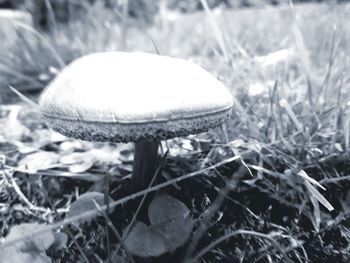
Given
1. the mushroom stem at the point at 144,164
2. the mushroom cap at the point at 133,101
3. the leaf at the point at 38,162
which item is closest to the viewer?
the mushroom cap at the point at 133,101

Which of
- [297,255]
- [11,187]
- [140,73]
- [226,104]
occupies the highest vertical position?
[140,73]

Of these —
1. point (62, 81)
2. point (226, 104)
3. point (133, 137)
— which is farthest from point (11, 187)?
point (226, 104)

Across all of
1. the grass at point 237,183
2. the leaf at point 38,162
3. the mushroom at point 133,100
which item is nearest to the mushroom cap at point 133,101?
the mushroom at point 133,100

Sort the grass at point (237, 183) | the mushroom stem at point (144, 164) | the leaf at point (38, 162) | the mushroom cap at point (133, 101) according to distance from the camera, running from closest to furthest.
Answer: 1. the mushroom cap at point (133, 101)
2. the grass at point (237, 183)
3. the mushroom stem at point (144, 164)
4. the leaf at point (38, 162)

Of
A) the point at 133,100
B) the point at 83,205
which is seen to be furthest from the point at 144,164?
the point at 133,100

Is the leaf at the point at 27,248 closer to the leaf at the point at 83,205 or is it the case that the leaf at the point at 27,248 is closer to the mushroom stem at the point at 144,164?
the leaf at the point at 83,205

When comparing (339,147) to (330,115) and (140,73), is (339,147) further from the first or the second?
(140,73)
